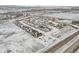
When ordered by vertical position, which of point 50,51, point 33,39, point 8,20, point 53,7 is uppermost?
point 53,7

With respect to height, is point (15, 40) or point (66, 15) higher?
point (66, 15)

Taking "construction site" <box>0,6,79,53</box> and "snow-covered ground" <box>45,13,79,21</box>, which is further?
"snow-covered ground" <box>45,13,79,21</box>

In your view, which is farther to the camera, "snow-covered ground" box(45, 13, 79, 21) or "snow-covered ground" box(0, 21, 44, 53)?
"snow-covered ground" box(45, 13, 79, 21)

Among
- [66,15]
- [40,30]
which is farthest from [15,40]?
[66,15]

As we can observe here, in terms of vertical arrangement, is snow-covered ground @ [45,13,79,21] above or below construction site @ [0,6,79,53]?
above

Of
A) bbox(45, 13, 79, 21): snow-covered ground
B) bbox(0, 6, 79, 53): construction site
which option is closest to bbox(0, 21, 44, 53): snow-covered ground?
bbox(0, 6, 79, 53): construction site

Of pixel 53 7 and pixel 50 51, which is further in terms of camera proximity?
pixel 53 7

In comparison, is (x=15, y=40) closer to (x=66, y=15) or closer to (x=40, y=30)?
(x=40, y=30)

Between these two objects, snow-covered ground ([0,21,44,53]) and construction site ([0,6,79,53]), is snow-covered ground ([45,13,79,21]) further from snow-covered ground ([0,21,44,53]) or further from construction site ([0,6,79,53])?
snow-covered ground ([0,21,44,53])

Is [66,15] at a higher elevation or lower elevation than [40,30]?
higher
